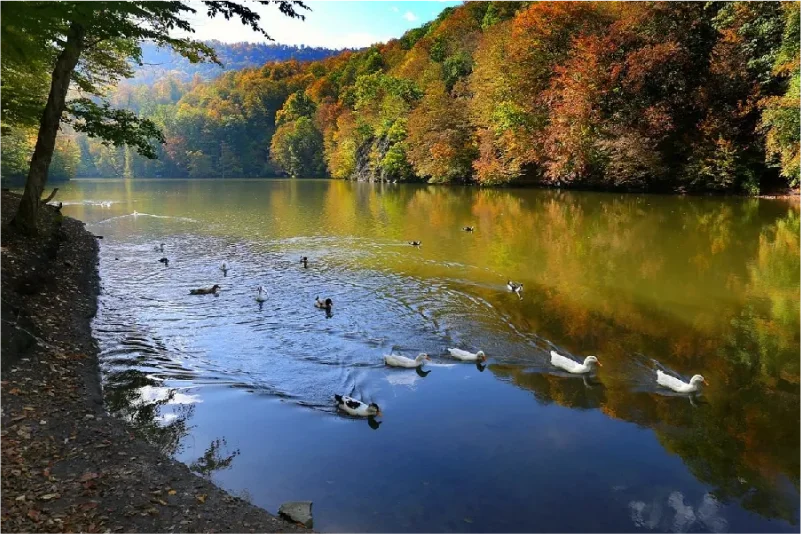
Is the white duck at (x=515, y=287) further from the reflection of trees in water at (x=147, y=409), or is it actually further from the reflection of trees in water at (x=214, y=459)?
the reflection of trees in water at (x=214, y=459)

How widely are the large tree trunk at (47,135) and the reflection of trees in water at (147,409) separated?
6727mm

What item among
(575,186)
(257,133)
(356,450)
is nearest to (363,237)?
(356,450)

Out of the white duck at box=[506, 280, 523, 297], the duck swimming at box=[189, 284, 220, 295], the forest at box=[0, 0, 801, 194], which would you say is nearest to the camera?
the white duck at box=[506, 280, 523, 297]

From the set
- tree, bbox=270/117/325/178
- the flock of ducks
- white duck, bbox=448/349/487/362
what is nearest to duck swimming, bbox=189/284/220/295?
the flock of ducks

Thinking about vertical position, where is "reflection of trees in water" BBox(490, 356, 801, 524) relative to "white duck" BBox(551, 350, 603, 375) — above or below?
below

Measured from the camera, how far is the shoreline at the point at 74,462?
15.6ft

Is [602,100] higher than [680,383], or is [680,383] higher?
[602,100]

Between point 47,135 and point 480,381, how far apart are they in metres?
11.9

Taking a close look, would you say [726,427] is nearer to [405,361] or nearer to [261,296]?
[405,361]

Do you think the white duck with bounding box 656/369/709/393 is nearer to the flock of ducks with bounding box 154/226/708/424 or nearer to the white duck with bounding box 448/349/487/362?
the flock of ducks with bounding box 154/226/708/424

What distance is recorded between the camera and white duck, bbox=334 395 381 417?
7.74 m

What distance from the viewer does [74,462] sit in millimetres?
5578

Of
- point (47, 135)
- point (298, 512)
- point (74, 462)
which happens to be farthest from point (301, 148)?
point (298, 512)

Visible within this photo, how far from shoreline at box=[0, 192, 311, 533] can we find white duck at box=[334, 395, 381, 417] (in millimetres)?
2358
